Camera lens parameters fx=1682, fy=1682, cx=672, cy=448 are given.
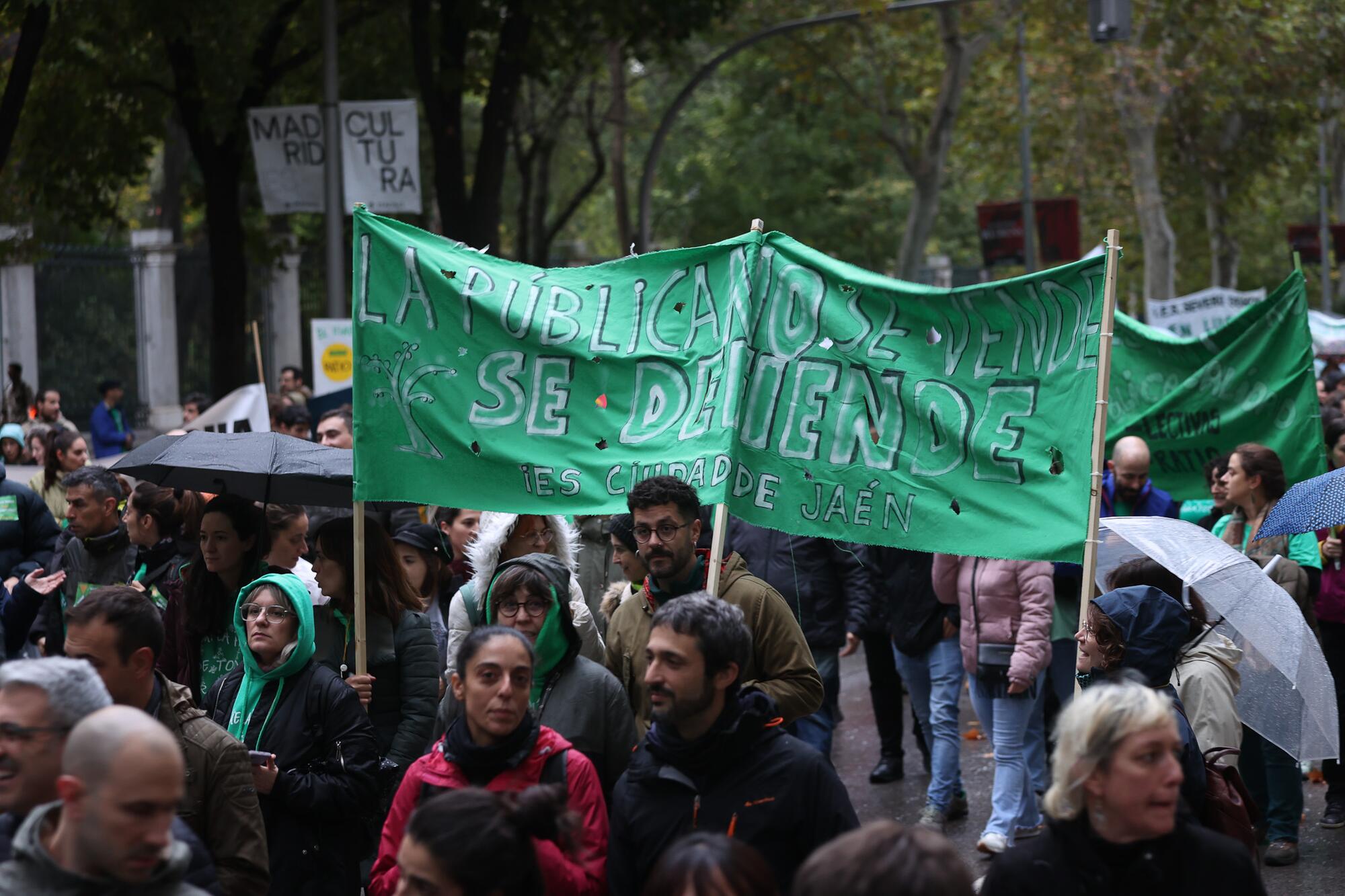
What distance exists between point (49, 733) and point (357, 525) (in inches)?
81.2

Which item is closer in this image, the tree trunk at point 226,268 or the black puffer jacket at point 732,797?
the black puffer jacket at point 732,797

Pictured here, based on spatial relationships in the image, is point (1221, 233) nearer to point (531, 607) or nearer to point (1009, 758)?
point (1009, 758)

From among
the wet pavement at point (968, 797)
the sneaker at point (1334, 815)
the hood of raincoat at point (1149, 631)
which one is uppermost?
the hood of raincoat at point (1149, 631)

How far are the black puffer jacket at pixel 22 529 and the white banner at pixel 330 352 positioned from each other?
515 cm

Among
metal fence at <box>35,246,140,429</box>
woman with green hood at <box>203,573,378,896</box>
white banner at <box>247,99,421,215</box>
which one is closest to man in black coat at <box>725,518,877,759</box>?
woman with green hood at <box>203,573,378,896</box>

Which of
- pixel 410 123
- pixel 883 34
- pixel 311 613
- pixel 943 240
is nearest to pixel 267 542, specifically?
pixel 311 613

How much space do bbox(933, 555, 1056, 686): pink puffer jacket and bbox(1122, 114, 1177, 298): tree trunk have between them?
68.6ft

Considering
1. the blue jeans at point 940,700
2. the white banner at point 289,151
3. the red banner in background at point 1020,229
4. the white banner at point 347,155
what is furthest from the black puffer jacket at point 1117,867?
the red banner in background at point 1020,229

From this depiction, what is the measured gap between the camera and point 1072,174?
107ft

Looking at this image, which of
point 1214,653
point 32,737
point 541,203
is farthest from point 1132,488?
point 541,203

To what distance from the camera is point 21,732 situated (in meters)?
3.32

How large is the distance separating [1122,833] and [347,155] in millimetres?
12627

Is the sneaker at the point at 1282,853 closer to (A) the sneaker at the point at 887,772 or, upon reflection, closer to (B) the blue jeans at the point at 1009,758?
(B) the blue jeans at the point at 1009,758

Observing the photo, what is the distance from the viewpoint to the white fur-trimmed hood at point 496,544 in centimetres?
607
